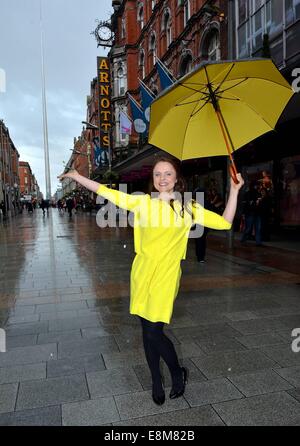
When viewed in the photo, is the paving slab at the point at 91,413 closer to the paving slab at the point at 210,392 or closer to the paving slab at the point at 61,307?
the paving slab at the point at 210,392

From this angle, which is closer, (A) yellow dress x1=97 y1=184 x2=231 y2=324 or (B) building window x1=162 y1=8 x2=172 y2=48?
(A) yellow dress x1=97 y1=184 x2=231 y2=324

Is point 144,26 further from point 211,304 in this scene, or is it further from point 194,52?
point 211,304

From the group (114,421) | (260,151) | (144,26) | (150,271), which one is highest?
(144,26)

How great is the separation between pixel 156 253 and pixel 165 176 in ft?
1.91

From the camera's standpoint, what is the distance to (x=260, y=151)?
51.2ft

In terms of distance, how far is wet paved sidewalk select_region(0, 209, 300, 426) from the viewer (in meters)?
2.98

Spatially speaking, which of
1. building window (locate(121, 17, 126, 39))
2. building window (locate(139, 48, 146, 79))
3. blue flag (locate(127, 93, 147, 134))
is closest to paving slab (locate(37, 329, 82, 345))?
blue flag (locate(127, 93, 147, 134))

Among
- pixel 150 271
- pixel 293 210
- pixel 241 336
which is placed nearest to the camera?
pixel 150 271

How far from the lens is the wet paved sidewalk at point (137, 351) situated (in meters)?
2.98

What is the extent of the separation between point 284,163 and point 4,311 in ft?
39.3

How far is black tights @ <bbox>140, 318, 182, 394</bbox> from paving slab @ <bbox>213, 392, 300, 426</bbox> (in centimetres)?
38

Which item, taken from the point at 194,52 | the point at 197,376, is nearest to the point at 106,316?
the point at 197,376

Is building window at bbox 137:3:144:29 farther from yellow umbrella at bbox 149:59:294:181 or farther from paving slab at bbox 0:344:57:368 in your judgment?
paving slab at bbox 0:344:57:368

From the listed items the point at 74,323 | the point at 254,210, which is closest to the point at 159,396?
the point at 74,323
